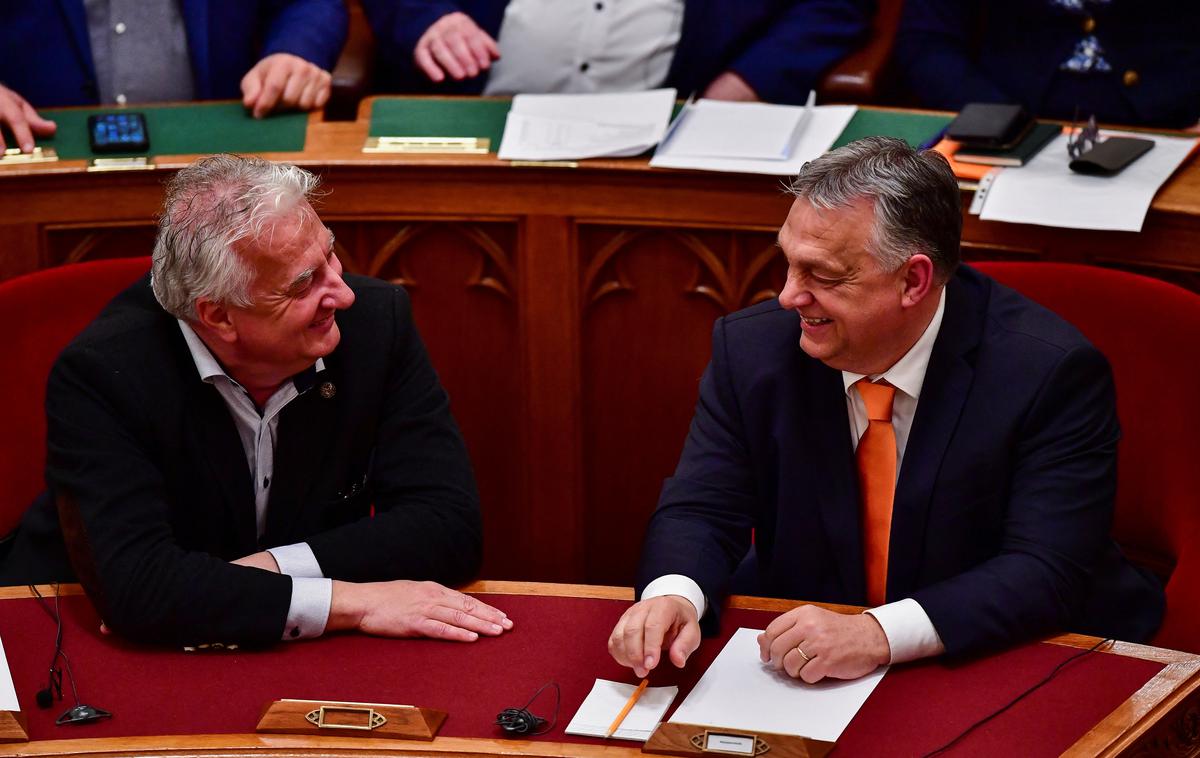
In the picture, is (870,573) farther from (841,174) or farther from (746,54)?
(746,54)

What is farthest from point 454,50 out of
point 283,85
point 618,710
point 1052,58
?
point 618,710

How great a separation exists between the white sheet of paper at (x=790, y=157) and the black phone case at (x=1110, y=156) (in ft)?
1.68

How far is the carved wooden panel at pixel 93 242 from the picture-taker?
3.09m

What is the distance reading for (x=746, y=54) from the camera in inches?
140

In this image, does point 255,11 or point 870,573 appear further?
point 255,11

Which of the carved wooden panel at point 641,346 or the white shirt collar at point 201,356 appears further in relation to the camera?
the carved wooden panel at point 641,346

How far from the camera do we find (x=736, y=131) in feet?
10.1

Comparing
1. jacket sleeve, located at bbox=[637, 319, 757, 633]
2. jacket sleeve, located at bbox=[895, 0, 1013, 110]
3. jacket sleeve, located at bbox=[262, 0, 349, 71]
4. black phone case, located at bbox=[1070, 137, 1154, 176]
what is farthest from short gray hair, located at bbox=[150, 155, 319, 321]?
jacket sleeve, located at bbox=[895, 0, 1013, 110]

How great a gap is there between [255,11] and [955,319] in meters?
2.20

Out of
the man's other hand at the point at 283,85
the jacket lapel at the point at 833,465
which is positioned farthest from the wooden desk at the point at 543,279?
the jacket lapel at the point at 833,465

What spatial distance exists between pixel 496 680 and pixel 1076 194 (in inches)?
59.8

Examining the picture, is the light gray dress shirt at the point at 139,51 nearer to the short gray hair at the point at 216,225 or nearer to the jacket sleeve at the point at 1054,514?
the short gray hair at the point at 216,225

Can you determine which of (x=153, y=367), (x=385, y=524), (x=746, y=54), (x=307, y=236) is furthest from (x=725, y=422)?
(x=746, y=54)

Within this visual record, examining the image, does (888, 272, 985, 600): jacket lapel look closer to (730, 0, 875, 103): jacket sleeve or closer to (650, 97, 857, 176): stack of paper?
(650, 97, 857, 176): stack of paper
